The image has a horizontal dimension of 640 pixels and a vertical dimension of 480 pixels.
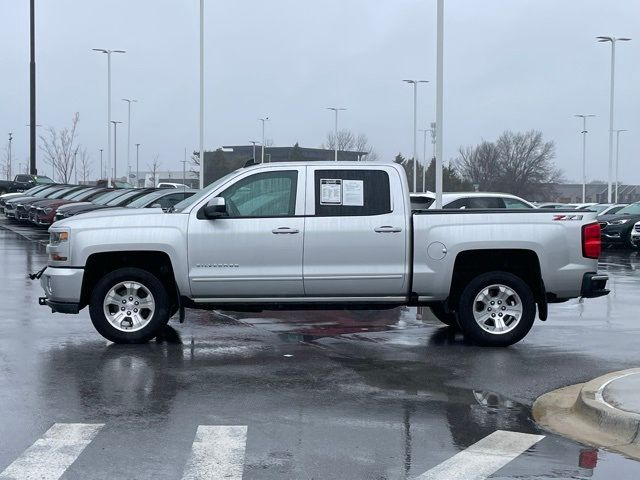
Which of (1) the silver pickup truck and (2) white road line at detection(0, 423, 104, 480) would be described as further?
(1) the silver pickup truck

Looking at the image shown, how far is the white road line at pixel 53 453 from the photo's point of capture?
620 cm

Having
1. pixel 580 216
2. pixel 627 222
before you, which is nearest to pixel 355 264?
pixel 580 216

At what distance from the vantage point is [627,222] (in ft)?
102

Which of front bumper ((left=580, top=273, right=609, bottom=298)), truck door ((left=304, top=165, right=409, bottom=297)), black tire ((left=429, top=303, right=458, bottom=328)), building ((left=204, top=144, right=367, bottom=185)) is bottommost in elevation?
black tire ((left=429, top=303, right=458, bottom=328))

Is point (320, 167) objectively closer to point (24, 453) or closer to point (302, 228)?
point (302, 228)

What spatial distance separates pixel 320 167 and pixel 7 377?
413cm

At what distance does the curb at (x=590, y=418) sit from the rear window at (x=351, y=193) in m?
3.16

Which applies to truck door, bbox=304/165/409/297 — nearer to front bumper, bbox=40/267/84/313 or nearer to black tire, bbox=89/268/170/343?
black tire, bbox=89/268/170/343

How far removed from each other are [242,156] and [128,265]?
78236 millimetres

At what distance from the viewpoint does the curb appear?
7262 mm

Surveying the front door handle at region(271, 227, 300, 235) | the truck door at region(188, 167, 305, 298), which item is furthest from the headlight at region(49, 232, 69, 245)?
the front door handle at region(271, 227, 300, 235)

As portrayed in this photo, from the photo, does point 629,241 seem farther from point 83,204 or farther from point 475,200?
point 83,204

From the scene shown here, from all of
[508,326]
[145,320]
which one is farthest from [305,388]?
[508,326]

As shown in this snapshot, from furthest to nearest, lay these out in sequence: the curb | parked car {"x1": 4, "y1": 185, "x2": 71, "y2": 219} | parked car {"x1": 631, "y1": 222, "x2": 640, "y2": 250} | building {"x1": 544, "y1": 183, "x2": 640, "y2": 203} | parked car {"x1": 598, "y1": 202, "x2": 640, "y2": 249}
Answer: building {"x1": 544, "y1": 183, "x2": 640, "y2": 203} < parked car {"x1": 4, "y1": 185, "x2": 71, "y2": 219} < parked car {"x1": 598, "y1": 202, "x2": 640, "y2": 249} < parked car {"x1": 631, "y1": 222, "x2": 640, "y2": 250} < the curb
